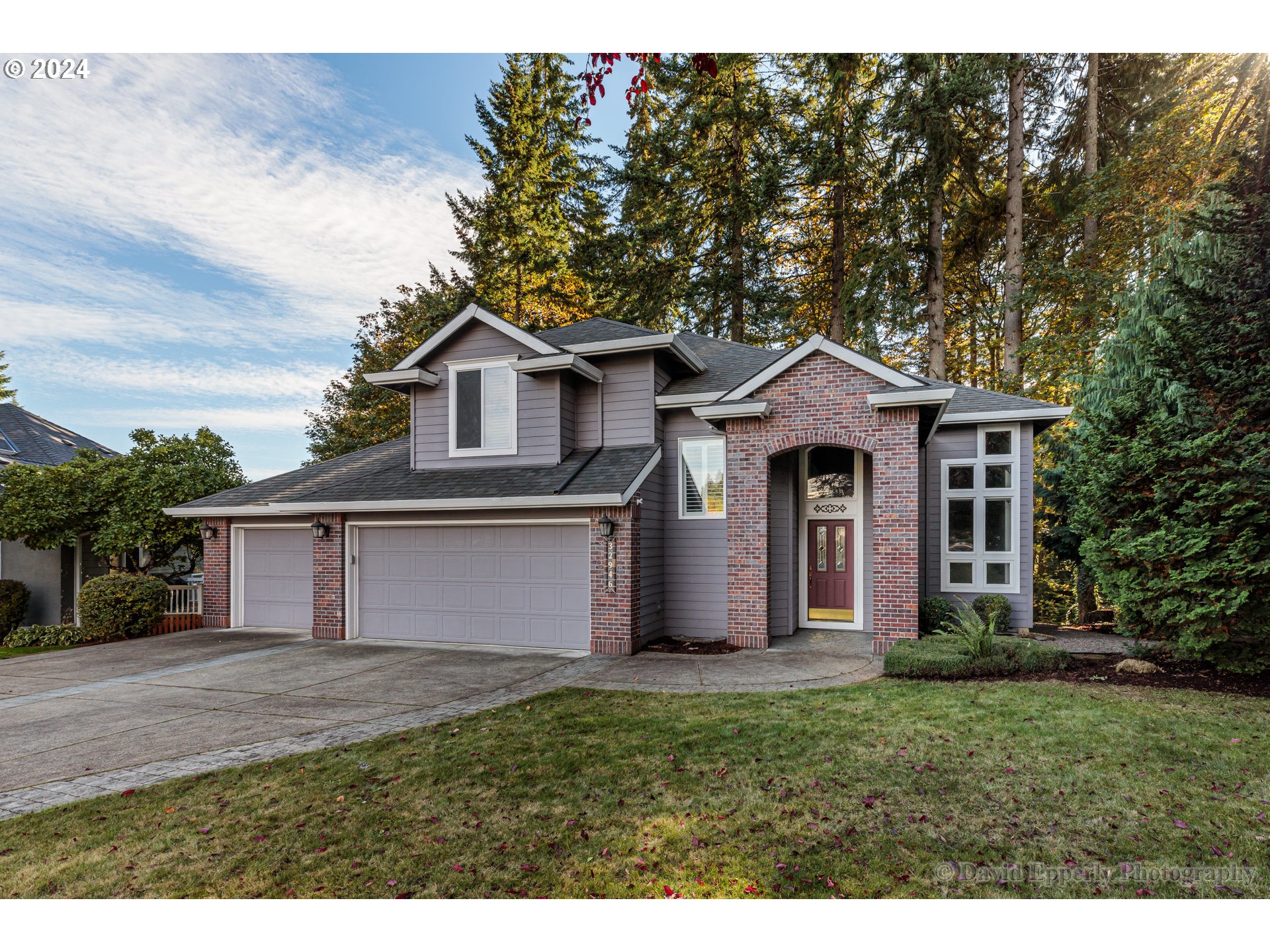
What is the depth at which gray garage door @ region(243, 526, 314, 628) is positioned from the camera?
1287cm

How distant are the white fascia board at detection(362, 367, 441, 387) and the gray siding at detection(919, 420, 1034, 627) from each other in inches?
379

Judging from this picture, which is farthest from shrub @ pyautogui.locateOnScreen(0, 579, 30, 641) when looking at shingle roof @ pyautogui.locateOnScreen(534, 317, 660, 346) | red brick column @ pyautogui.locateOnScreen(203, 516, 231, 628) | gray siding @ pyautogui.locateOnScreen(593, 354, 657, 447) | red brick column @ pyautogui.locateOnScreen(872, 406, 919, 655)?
red brick column @ pyautogui.locateOnScreen(872, 406, 919, 655)

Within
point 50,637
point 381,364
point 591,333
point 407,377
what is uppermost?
point 381,364

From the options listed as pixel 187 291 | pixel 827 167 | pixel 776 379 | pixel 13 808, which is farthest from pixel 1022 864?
pixel 187 291

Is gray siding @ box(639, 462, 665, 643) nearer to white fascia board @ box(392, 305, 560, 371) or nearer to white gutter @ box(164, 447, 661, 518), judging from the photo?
white gutter @ box(164, 447, 661, 518)

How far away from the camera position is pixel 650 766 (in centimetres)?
498

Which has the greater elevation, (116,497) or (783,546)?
(116,497)

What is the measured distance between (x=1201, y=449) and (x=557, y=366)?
898 cm

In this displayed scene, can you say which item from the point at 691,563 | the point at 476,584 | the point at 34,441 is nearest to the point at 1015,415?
the point at 691,563

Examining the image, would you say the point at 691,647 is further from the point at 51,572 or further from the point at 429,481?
the point at 51,572

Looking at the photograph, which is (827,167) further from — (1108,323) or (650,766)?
(650,766)

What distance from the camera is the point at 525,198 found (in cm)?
2300

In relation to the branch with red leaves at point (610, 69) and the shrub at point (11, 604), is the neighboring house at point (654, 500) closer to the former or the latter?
the branch with red leaves at point (610, 69)
